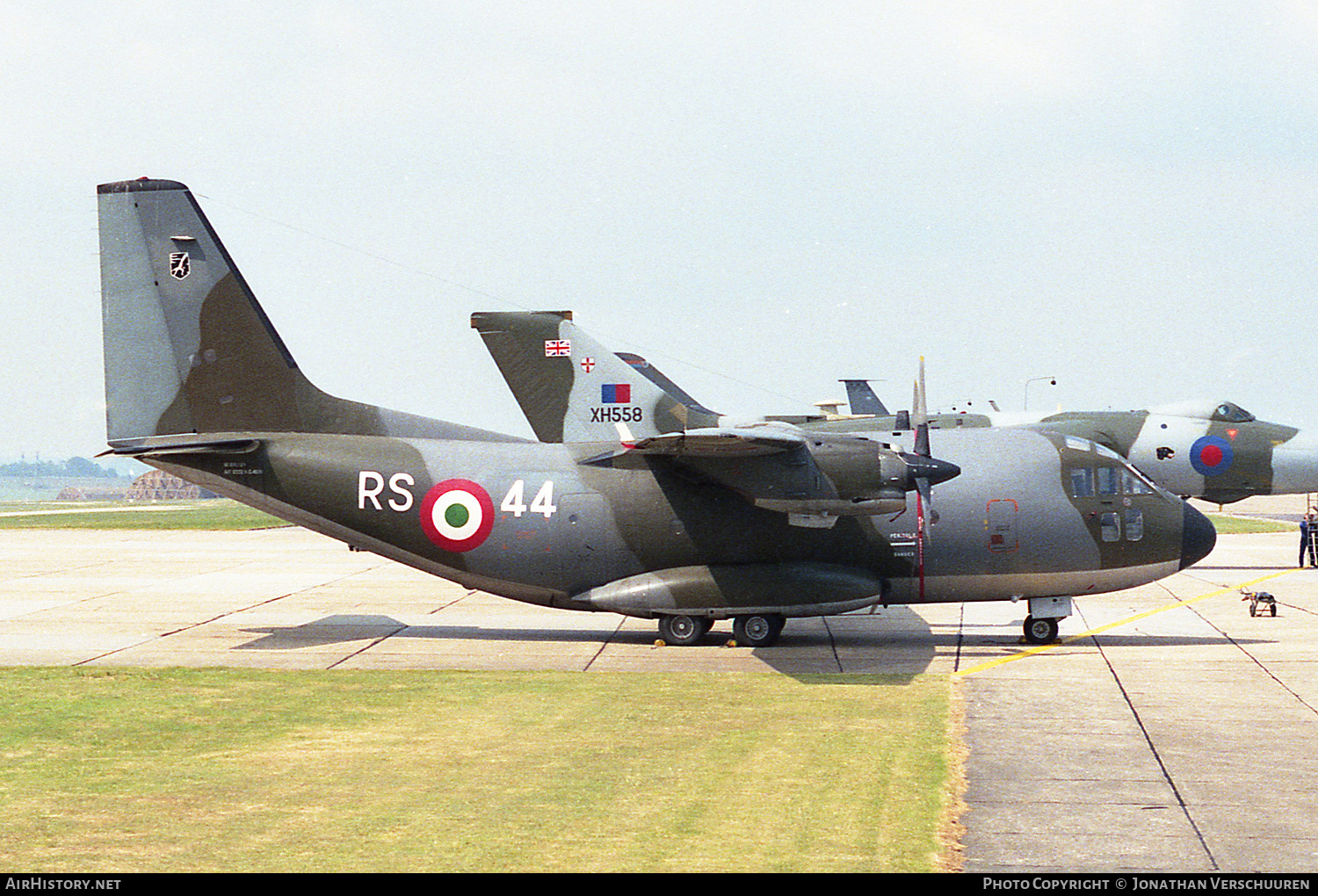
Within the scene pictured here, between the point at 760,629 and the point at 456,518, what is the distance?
5.71 metres

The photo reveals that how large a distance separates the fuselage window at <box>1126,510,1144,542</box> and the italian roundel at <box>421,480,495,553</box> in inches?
441

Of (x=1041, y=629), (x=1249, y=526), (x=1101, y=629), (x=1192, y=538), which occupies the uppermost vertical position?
(x=1192, y=538)

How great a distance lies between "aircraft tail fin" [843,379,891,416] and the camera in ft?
244

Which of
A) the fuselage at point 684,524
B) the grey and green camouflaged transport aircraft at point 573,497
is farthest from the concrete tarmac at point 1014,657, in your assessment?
the fuselage at point 684,524

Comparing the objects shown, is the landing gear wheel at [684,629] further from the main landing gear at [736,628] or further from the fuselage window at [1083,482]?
Answer: the fuselage window at [1083,482]

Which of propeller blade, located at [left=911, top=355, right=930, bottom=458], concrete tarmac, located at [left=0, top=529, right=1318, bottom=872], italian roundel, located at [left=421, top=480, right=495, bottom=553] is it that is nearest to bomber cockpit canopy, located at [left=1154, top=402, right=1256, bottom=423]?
concrete tarmac, located at [left=0, top=529, right=1318, bottom=872]

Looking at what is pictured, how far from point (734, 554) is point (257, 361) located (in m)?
9.43

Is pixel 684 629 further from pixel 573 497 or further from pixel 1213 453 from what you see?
pixel 1213 453

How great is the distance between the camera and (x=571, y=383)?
1256 inches

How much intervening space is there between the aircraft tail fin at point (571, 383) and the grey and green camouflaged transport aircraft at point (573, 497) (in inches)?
335

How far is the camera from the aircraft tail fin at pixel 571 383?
31.7 metres

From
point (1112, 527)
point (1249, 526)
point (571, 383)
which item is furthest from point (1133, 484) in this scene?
point (1249, 526)

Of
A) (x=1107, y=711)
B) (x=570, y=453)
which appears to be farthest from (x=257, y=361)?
(x=1107, y=711)
